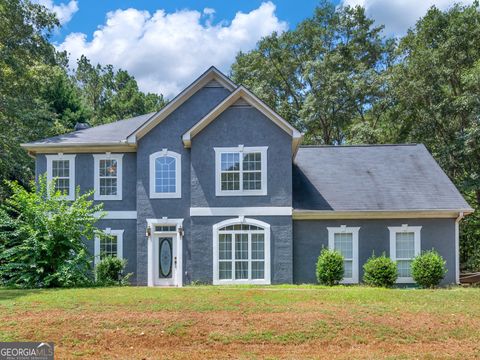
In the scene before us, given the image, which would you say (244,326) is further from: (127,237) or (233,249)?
(127,237)

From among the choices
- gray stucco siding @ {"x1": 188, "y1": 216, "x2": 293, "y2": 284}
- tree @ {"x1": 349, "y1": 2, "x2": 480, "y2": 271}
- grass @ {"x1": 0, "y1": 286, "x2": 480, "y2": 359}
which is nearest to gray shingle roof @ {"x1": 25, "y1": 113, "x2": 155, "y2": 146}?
gray stucco siding @ {"x1": 188, "y1": 216, "x2": 293, "y2": 284}

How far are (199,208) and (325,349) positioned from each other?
33.4ft

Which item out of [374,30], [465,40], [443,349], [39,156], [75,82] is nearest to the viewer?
[443,349]

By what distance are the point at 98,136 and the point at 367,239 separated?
37.9ft

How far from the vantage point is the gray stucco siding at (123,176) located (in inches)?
788

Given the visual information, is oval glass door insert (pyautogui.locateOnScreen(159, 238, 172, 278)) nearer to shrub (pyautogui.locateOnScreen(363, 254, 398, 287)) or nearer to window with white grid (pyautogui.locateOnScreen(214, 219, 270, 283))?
window with white grid (pyautogui.locateOnScreen(214, 219, 270, 283))

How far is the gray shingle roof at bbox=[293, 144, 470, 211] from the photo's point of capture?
19.2 m

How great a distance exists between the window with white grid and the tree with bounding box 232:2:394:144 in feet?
59.2

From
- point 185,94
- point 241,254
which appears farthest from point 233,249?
point 185,94

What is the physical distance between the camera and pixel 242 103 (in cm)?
1908

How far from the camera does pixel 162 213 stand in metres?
19.3

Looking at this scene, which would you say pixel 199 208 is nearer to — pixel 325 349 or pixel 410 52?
pixel 325 349

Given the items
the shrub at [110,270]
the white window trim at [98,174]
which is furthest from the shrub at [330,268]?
the white window trim at [98,174]

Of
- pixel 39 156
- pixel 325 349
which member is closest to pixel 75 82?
pixel 39 156
